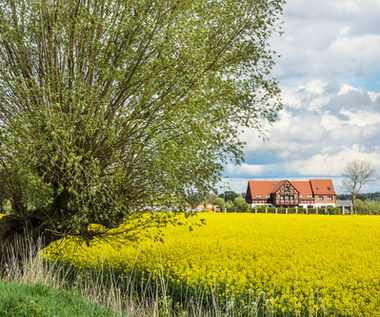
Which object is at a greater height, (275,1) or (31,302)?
(275,1)

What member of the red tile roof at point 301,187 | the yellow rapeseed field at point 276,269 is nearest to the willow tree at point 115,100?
the yellow rapeseed field at point 276,269

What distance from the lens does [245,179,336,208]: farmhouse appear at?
105000 mm

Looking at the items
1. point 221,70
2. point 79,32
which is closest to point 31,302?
point 79,32

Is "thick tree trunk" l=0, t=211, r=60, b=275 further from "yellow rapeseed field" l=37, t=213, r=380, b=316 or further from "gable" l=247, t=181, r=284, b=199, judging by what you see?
"gable" l=247, t=181, r=284, b=199

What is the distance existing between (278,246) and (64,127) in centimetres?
867

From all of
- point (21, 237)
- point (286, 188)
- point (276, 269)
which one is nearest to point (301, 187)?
point (286, 188)

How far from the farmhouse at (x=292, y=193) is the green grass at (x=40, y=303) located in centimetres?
9944

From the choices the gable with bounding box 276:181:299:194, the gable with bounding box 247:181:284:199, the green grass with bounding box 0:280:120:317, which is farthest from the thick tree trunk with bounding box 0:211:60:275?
the gable with bounding box 247:181:284:199

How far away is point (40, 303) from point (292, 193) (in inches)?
4030

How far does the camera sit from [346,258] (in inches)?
465

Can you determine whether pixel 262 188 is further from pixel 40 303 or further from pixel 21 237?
pixel 40 303

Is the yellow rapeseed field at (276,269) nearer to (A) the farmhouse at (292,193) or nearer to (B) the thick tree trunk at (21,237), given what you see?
(B) the thick tree trunk at (21,237)

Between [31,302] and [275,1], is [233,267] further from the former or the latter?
[275,1]

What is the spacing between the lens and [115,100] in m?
9.85
